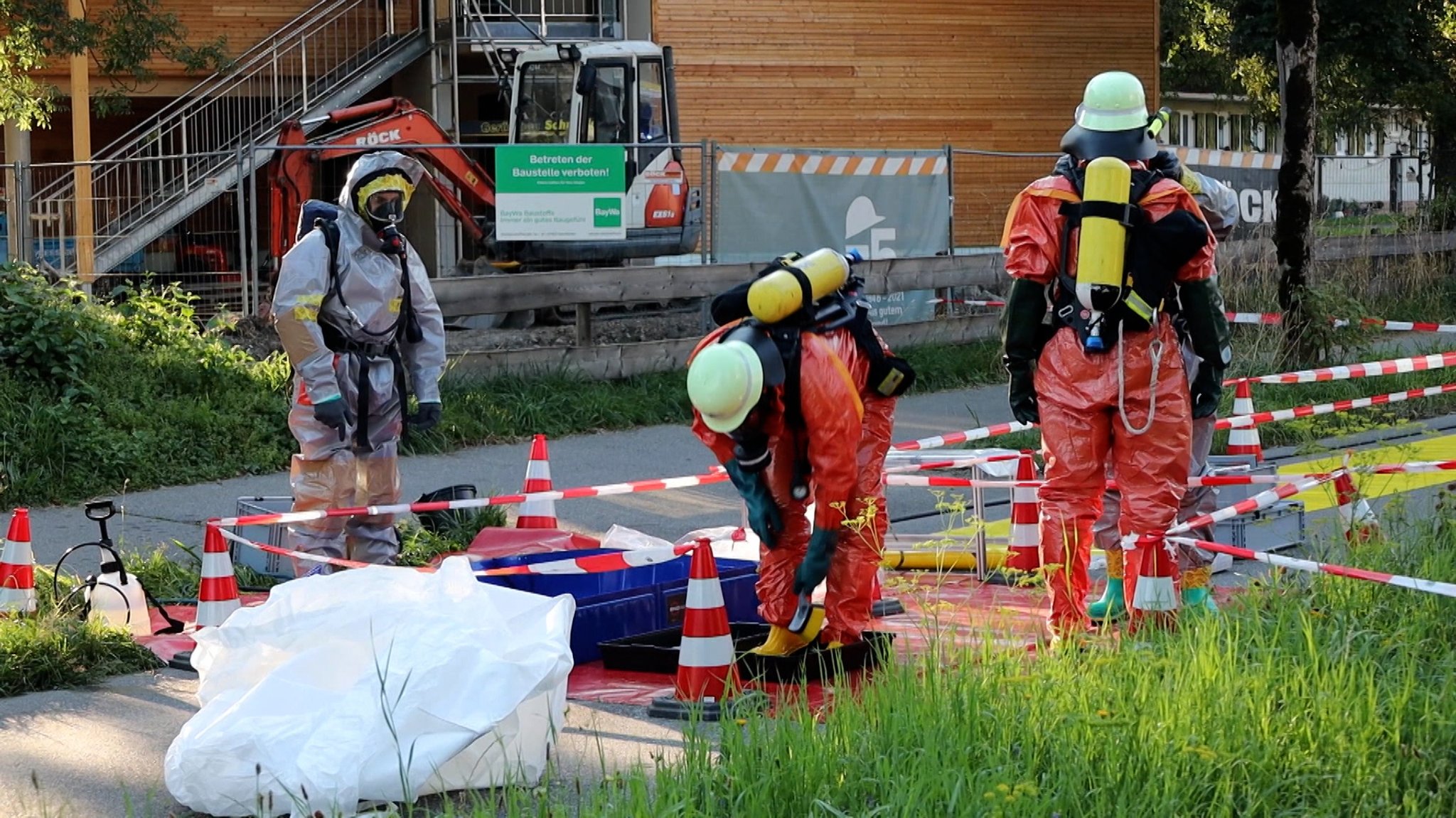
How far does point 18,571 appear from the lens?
697 cm

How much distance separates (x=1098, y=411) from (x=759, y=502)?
123 cm

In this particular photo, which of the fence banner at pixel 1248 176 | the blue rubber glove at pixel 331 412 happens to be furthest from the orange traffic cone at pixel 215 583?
the fence banner at pixel 1248 176

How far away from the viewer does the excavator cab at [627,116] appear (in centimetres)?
1958

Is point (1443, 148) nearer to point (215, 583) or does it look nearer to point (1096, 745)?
point (215, 583)

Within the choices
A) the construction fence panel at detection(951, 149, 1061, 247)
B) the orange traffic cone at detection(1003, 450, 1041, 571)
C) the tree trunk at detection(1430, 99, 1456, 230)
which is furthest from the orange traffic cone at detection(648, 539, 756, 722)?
the tree trunk at detection(1430, 99, 1456, 230)

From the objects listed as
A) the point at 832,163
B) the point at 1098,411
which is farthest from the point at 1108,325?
the point at 832,163

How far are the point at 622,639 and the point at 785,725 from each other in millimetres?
2176

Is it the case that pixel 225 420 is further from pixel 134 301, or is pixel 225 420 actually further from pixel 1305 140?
pixel 1305 140

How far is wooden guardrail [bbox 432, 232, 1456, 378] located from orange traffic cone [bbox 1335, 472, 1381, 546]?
7.46 metres

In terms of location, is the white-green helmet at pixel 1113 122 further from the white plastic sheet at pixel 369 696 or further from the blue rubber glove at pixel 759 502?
the white plastic sheet at pixel 369 696

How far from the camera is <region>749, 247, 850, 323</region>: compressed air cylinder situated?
5852 mm

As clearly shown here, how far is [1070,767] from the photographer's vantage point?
424cm

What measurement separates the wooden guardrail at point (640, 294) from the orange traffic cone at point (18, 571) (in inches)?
244

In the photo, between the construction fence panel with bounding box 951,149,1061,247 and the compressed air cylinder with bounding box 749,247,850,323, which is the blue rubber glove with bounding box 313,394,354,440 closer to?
the compressed air cylinder with bounding box 749,247,850,323
